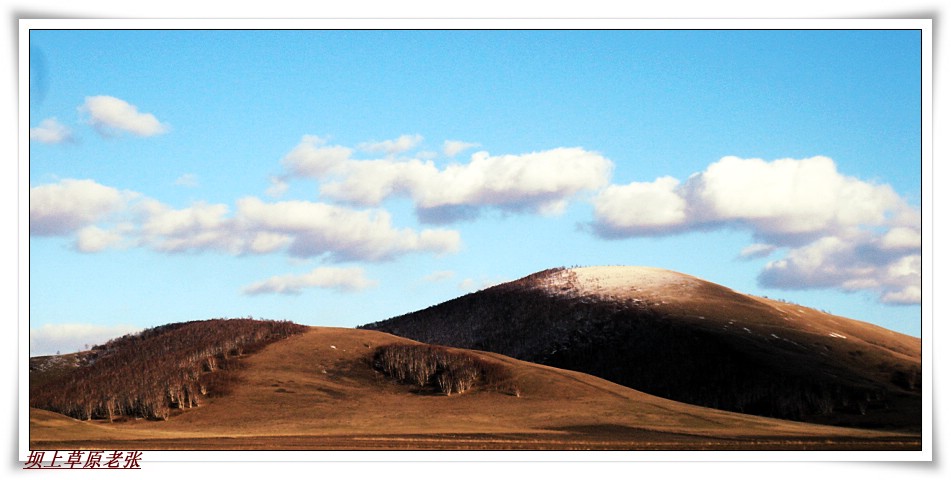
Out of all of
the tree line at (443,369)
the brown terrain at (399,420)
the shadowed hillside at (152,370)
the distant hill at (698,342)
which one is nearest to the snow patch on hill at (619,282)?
the distant hill at (698,342)

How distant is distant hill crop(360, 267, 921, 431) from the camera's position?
235ft

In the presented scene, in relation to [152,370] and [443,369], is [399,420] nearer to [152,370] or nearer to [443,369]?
[443,369]

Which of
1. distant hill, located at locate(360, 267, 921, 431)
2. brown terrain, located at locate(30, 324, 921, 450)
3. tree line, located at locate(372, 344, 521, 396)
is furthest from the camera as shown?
distant hill, located at locate(360, 267, 921, 431)

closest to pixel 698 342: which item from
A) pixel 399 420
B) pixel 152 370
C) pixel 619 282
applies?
pixel 619 282

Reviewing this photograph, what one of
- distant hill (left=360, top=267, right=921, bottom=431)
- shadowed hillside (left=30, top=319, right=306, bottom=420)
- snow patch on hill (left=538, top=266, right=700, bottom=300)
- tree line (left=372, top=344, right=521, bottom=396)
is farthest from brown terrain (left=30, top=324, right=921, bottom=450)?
snow patch on hill (left=538, top=266, right=700, bottom=300)

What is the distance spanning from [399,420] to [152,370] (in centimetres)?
2010

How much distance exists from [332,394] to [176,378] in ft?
34.0

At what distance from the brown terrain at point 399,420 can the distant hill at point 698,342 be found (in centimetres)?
1042

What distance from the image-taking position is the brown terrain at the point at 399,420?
150 ft

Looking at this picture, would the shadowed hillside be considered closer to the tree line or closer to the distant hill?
the tree line

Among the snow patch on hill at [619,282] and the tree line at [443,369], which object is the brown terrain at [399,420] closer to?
the tree line at [443,369]

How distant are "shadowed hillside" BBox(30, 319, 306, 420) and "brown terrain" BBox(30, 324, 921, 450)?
3.10ft

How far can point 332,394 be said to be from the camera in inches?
2379

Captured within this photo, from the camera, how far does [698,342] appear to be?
275ft
